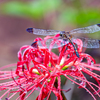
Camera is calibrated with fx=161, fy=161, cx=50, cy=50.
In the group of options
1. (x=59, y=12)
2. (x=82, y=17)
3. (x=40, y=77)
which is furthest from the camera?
(x=59, y=12)

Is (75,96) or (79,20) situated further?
(79,20)

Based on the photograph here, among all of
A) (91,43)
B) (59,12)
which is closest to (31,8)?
(59,12)

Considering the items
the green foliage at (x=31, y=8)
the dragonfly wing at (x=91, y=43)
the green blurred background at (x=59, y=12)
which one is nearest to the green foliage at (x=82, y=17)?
the green blurred background at (x=59, y=12)

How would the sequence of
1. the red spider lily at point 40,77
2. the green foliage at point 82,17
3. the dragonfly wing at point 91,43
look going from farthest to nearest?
the green foliage at point 82,17 < the dragonfly wing at point 91,43 < the red spider lily at point 40,77

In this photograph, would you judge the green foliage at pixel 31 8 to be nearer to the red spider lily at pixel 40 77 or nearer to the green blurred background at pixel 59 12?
the green blurred background at pixel 59 12

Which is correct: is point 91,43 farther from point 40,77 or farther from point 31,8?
point 31,8

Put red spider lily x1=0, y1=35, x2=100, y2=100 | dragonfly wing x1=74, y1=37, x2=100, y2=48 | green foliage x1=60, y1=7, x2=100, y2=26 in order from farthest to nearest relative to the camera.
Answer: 1. green foliage x1=60, y1=7, x2=100, y2=26
2. dragonfly wing x1=74, y1=37, x2=100, y2=48
3. red spider lily x1=0, y1=35, x2=100, y2=100

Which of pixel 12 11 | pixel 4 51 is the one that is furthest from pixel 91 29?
pixel 4 51

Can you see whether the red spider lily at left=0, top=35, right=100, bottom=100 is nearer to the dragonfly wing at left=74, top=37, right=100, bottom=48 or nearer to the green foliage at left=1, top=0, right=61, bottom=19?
the dragonfly wing at left=74, top=37, right=100, bottom=48

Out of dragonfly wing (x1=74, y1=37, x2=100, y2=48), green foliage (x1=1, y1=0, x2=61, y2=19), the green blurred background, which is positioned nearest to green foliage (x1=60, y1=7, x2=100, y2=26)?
the green blurred background

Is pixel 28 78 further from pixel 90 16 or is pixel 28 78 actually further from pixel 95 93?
pixel 90 16

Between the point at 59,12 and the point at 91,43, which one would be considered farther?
the point at 59,12
